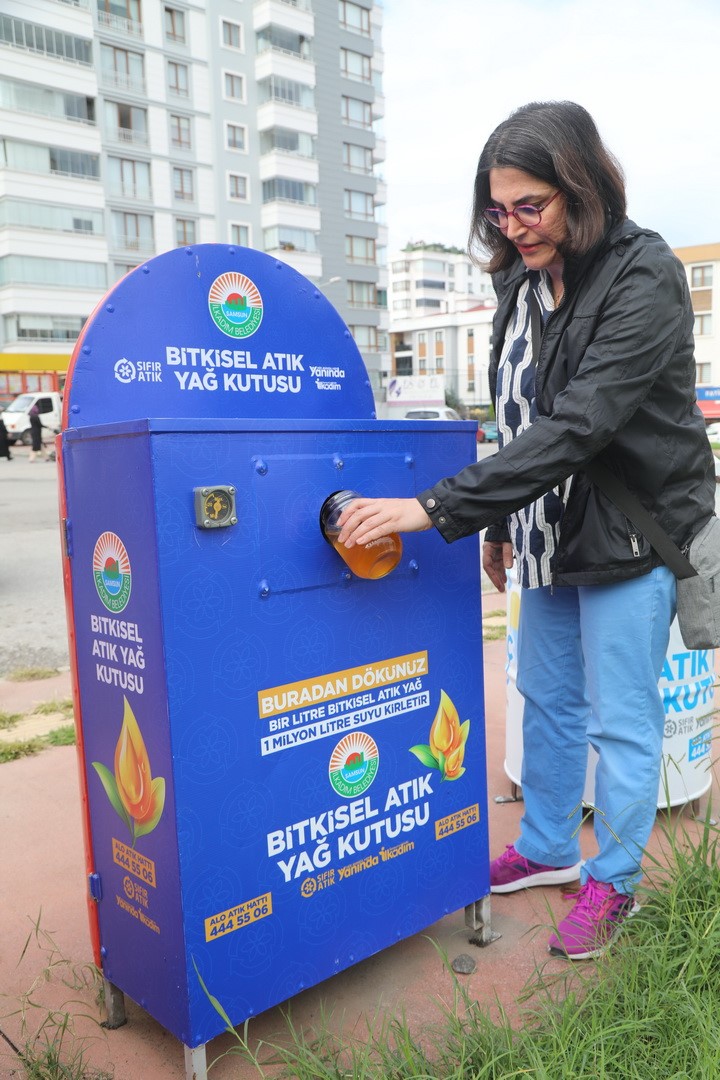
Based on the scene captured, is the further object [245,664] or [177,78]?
[177,78]

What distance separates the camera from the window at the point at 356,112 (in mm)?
46188

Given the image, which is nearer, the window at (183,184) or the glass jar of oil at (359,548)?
the glass jar of oil at (359,548)

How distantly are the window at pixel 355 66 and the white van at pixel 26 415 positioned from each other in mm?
25124

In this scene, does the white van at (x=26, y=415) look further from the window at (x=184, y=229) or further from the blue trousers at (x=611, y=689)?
the blue trousers at (x=611, y=689)

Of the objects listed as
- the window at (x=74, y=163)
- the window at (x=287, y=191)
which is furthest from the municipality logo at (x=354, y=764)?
the window at (x=287, y=191)

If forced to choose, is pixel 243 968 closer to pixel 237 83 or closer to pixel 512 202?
pixel 512 202

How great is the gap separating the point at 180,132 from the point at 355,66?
12.5 metres

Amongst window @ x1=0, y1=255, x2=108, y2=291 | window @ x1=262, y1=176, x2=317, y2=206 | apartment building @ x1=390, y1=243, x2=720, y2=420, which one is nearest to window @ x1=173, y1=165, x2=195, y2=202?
window @ x1=262, y1=176, x2=317, y2=206

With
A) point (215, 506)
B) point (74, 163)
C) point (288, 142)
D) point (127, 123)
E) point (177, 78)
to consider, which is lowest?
point (215, 506)

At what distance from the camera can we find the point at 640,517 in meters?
2.22

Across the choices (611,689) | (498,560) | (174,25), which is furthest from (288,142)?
(611,689)

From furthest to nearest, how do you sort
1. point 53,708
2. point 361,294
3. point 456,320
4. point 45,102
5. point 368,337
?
point 456,320 → point 368,337 → point 361,294 → point 45,102 → point 53,708

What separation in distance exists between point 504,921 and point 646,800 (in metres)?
0.57

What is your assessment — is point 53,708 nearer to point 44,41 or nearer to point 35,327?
point 35,327
